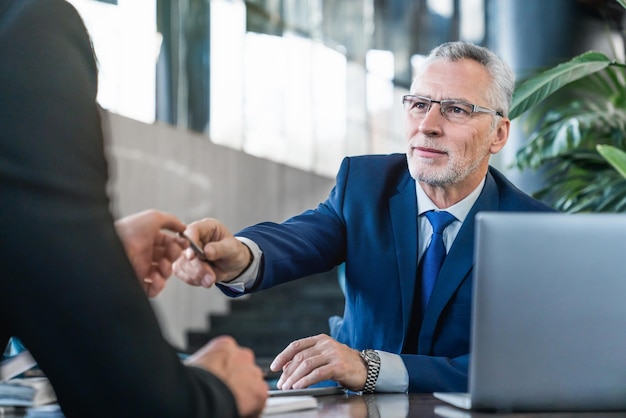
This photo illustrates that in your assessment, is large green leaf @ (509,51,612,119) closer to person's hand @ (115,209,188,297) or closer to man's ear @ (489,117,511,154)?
man's ear @ (489,117,511,154)

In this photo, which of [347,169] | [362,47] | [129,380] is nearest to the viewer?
[129,380]

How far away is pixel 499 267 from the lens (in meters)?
1.23

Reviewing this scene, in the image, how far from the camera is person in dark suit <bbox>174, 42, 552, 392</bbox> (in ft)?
6.81

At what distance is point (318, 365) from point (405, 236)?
59 cm

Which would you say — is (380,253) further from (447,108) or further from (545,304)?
(545,304)

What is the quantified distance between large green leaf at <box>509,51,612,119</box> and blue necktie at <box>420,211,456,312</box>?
1.07 meters

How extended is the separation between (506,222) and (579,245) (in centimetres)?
11

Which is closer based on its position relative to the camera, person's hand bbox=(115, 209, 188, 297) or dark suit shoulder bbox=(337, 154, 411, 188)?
person's hand bbox=(115, 209, 188, 297)

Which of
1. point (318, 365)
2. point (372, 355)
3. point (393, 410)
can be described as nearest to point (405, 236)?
point (372, 355)

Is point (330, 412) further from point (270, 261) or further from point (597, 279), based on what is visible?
point (270, 261)

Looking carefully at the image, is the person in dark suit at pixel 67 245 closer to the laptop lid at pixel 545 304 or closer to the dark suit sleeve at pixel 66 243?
the dark suit sleeve at pixel 66 243

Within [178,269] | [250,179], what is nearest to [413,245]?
[178,269]

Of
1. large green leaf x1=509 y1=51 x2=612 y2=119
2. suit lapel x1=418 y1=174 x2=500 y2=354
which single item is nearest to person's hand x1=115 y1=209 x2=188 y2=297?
suit lapel x1=418 y1=174 x2=500 y2=354

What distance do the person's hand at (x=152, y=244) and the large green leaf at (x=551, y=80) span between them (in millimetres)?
2033
